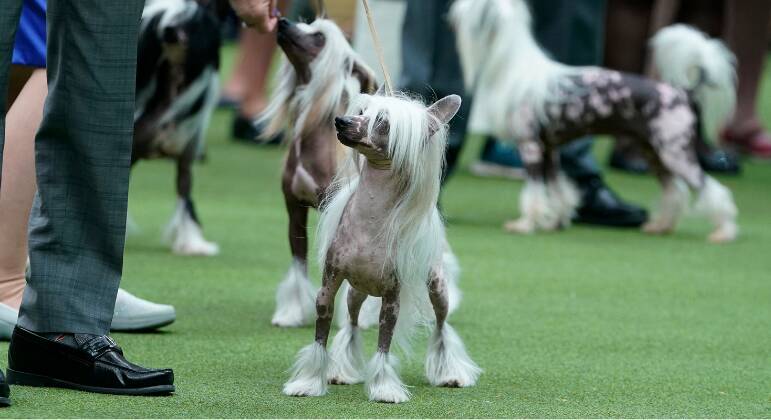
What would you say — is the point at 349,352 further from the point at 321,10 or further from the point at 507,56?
the point at 507,56

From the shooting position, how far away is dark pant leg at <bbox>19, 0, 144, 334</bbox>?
2.70 m

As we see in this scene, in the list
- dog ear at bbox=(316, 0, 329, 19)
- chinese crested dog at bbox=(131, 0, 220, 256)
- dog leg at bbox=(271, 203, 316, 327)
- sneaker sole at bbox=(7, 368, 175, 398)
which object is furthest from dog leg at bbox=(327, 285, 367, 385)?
chinese crested dog at bbox=(131, 0, 220, 256)

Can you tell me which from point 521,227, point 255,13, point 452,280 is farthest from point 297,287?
point 521,227

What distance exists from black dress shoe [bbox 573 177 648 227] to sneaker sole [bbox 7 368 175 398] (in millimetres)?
3871

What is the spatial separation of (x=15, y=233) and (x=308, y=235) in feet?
2.79

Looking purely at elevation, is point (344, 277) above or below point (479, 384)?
above

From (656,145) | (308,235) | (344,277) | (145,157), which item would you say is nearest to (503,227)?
(656,145)

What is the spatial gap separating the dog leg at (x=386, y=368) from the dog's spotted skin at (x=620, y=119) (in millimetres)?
3166

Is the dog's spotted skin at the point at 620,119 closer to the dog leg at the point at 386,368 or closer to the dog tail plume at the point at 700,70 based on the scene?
the dog tail plume at the point at 700,70

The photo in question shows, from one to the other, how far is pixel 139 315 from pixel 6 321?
35cm

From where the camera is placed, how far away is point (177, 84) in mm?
4852

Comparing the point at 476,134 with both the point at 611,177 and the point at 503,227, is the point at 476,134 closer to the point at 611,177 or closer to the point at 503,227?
the point at 611,177

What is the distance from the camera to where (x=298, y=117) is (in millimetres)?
3709

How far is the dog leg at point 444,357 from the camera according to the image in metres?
3.02
